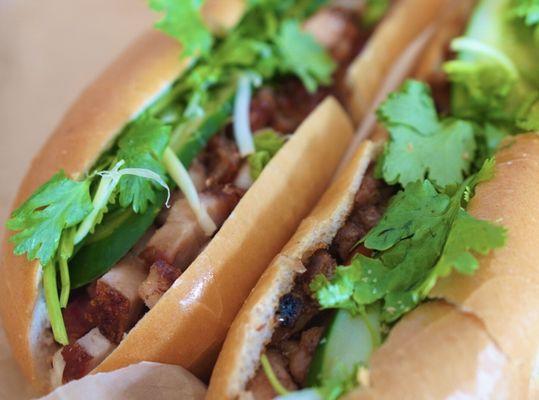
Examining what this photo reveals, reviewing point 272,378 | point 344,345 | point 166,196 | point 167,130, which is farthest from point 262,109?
point 272,378

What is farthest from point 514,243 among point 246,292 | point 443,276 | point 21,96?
point 21,96

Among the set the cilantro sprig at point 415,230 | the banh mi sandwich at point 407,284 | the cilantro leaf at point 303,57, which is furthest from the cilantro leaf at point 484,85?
the cilantro leaf at point 303,57

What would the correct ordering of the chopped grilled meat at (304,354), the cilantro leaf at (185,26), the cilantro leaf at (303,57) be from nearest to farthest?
the chopped grilled meat at (304,354) < the cilantro leaf at (185,26) < the cilantro leaf at (303,57)

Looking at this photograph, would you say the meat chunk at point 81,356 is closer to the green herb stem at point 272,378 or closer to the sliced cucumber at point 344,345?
the green herb stem at point 272,378

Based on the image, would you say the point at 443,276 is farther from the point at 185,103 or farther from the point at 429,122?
the point at 185,103

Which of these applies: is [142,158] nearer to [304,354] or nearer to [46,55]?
[304,354]

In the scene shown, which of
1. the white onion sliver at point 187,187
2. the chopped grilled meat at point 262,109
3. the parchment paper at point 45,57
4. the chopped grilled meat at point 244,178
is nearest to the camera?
the white onion sliver at point 187,187

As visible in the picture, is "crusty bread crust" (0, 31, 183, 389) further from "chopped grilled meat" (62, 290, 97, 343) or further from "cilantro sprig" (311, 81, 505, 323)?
"cilantro sprig" (311, 81, 505, 323)
